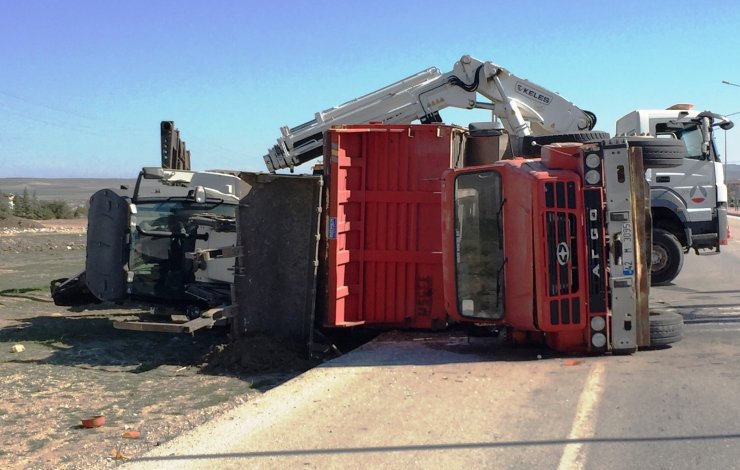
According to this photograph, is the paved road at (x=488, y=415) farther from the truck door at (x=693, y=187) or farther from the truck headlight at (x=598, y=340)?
the truck door at (x=693, y=187)

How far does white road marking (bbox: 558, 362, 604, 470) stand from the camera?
4551 mm

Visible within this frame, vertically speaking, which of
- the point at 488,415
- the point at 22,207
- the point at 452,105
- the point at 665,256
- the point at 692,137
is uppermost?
the point at 22,207

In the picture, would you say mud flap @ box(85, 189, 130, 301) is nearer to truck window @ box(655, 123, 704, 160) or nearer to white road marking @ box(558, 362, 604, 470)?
white road marking @ box(558, 362, 604, 470)

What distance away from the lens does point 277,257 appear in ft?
27.2

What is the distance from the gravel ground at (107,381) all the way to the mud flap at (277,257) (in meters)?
0.37

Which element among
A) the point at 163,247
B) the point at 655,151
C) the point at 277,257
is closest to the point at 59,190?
the point at 163,247

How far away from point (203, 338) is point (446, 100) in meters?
6.00

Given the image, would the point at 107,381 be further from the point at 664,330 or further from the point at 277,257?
the point at 664,330

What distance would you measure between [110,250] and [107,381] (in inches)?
89.3

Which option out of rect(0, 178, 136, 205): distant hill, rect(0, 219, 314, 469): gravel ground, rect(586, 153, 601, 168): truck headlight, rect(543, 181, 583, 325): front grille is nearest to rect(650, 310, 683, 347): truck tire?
rect(543, 181, 583, 325): front grille

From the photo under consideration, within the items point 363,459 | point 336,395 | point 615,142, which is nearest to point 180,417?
point 336,395

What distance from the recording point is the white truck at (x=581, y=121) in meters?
12.2

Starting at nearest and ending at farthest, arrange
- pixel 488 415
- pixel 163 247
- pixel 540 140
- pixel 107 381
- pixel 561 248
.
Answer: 1. pixel 488 415
2. pixel 561 248
3. pixel 107 381
4. pixel 540 140
5. pixel 163 247

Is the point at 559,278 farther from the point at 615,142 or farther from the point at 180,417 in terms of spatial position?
the point at 180,417
